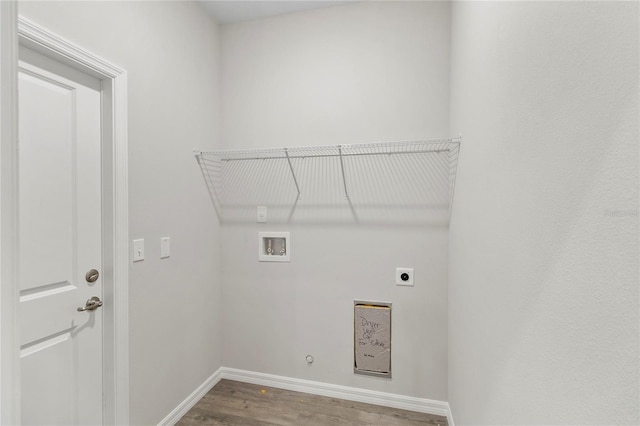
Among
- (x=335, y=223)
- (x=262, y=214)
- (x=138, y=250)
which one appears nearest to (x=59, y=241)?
(x=138, y=250)

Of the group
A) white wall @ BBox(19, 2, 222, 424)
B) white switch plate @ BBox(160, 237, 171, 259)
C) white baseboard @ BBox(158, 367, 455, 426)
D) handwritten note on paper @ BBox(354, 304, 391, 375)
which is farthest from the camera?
handwritten note on paper @ BBox(354, 304, 391, 375)

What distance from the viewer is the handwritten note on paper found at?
2.09 metres

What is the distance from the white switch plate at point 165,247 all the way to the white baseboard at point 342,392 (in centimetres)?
113

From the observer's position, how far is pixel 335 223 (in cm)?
218

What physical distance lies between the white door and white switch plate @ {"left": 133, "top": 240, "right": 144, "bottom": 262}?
0.16m

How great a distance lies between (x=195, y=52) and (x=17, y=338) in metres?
2.16

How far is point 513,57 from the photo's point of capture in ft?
2.74

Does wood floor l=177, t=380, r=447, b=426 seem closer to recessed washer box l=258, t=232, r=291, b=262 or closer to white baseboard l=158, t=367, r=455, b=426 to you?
white baseboard l=158, t=367, r=455, b=426

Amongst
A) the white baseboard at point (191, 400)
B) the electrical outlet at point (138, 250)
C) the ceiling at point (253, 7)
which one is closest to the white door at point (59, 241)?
the electrical outlet at point (138, 250)

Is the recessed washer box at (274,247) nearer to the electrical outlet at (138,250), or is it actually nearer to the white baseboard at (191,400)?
the electrical outlet at (138,250)

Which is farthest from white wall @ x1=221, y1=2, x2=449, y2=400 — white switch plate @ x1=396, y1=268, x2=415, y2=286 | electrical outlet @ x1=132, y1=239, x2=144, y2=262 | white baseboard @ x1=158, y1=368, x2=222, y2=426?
electrical outlet @ x1=132, y1=239, x2=144, y2=262

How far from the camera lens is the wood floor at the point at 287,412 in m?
1.92

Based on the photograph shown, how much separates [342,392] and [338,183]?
1.48 metres

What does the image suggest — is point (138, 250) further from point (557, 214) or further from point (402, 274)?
point (557, 214)
